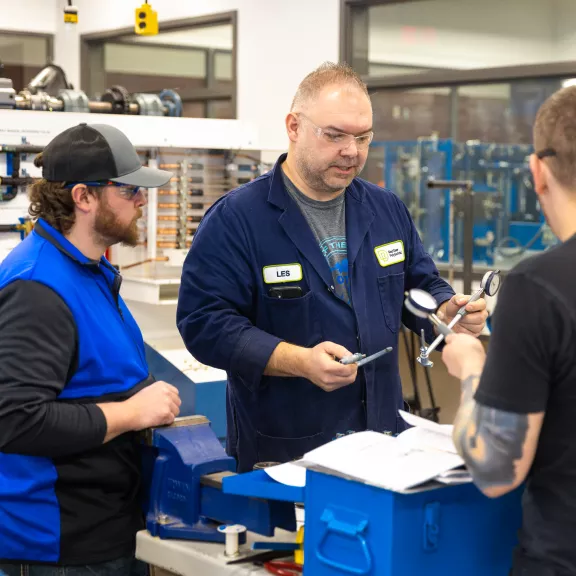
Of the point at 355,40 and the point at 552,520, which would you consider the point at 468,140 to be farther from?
the point at 552,520

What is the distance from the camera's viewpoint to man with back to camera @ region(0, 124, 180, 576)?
5.69ft

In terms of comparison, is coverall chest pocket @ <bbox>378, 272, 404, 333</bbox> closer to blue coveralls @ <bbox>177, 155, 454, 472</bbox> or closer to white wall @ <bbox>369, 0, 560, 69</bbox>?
blue coveralls @ <bbox>177, 155, 454, 472</bbox>

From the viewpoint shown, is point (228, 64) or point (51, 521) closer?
point (51, 521)

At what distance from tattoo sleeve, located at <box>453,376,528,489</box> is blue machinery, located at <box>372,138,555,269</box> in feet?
14.9

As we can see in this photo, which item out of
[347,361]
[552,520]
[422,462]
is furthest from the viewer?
[347,361]

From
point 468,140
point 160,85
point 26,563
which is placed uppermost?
point 160,85

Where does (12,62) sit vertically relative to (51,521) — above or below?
above

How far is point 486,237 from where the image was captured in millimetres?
6152

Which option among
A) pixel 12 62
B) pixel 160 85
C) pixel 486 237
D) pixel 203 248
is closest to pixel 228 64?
pixel 160 85

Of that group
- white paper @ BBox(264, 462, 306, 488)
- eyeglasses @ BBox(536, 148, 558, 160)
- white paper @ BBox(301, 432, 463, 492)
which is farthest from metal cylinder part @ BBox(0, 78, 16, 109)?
eyeglasses @ BBox(536, 148, 558, 160)

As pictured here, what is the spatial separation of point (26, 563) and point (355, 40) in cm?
530

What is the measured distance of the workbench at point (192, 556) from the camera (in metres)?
1.69

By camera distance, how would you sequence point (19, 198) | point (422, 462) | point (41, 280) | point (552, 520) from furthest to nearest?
point (19, 198), point (41, 280), point (422, 462), point (552, 520)

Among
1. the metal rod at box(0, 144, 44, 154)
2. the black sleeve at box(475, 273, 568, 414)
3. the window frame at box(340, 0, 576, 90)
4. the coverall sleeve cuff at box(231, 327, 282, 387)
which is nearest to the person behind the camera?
the black sleeve at box(475, 273, 568, 414)
